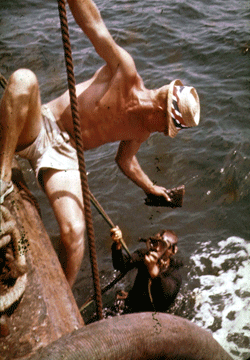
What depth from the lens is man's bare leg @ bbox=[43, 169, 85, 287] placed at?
10.8 feet

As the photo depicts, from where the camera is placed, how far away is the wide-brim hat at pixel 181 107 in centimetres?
354

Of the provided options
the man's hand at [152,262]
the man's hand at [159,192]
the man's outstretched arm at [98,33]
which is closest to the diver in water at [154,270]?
the man's hand at [152,262]

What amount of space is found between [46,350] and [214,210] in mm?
4248

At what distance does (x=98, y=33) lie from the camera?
127 inches

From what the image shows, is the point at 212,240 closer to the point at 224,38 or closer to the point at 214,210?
the point at 214,210

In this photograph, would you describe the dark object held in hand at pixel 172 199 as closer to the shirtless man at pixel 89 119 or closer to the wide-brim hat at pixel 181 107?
the shirtless man at pixel 89 119

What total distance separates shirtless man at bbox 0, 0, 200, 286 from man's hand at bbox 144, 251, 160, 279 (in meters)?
0.63

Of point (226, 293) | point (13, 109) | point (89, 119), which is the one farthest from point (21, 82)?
point (226, 293)

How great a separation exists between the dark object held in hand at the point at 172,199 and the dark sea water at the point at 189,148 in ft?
2.57

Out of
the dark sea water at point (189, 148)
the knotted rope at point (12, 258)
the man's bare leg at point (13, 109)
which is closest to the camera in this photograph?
the knotted rope at point (12, 258)

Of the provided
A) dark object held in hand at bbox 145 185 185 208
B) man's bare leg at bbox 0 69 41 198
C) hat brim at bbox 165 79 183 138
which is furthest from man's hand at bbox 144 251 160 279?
man's bare leg at bbox 0 69 41 198

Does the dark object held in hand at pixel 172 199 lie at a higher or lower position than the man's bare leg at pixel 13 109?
lower

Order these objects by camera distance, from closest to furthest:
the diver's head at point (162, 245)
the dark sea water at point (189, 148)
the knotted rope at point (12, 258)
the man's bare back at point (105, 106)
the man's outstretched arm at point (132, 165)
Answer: the knotted rope at point (12, 258)
the man's bare back at point (105, 106)
the diver's head at point (162, 245)
the man's outstretched arm at point (132, 165)
the dark sea water at point (189, 148)

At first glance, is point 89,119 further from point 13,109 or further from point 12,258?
point 12,258
